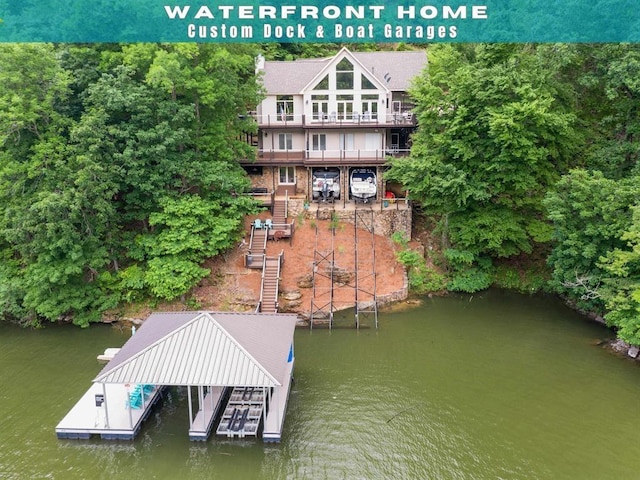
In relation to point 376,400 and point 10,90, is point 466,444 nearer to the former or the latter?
point 376,400

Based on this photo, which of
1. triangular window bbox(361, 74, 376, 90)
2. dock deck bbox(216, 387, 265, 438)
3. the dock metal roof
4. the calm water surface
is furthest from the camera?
triangular window bbox(361, 74, 376, 90)

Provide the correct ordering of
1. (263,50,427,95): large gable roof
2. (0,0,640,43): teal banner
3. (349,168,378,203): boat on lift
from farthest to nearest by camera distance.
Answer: (263,50,427,95): large gable roof
(349,168,378,203): boat on lift
(0,0,640,43): teal banner

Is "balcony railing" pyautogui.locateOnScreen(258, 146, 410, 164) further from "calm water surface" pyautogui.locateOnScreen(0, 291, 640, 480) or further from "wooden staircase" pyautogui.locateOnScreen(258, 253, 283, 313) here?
"calm water surface" pyautogui.locateOnScreen(0, 291, 640, 480)

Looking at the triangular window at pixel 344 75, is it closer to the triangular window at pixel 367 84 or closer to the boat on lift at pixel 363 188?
the triangular window at pixel 367 84

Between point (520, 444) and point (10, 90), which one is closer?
point (520, 444)

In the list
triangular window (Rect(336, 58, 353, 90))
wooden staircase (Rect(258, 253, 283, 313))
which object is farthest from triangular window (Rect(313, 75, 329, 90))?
wooden staircase (Rect(258, 253, 283, 313))

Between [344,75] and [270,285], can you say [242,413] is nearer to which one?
[270,285]

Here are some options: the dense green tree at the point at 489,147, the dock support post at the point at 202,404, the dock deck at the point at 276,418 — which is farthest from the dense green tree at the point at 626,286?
the dock support post at the point at 202,404

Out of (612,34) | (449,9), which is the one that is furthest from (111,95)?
(612,34)
